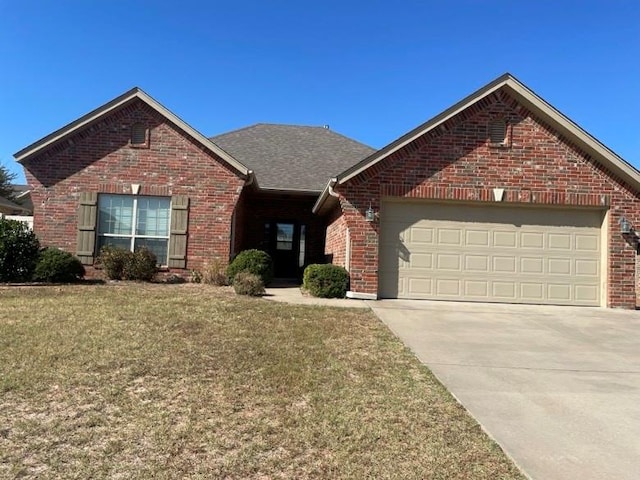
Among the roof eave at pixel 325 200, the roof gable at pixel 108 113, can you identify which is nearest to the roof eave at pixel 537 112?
the roof eave at pixel 325 200

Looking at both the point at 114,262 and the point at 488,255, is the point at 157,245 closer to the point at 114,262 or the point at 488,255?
the point at 114,262

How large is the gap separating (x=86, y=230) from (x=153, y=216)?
1740 mm

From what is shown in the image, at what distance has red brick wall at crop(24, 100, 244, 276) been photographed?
13.8 metres

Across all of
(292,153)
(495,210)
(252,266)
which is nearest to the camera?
(495,210)

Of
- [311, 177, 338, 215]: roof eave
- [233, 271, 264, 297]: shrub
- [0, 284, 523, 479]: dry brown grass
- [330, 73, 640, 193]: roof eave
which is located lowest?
[0, 284, 523, 479]: dry brown grass

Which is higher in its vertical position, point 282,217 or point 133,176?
point 133,176

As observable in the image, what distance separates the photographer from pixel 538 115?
1216cm

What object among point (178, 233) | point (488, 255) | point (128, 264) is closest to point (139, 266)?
point (128, 264)

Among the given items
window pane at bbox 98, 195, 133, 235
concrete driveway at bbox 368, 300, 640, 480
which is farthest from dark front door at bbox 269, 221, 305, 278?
concrete driveway at bbox 368, 300, 640, 480

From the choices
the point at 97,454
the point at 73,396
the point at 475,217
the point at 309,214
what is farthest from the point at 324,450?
the point at 309,214

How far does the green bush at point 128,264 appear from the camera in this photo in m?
13.0

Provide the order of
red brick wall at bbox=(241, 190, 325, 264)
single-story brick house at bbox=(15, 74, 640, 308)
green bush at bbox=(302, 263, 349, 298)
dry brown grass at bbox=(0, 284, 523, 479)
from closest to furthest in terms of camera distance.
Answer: dry brown grass at bbox=(0, 284, 523, 479) → green bush at bbox=(302, 263, 349, 298) → single-story brick house at bbox=(15, 74, 640, 308) → red brick wall at bbox=(241, 190, 325, 264)

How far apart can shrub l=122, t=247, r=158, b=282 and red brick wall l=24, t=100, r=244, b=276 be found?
3.67 feet

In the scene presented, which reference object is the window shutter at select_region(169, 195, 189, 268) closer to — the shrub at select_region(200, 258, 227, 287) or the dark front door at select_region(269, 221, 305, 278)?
the shrub at select_region(200, 258, 227, 287)
